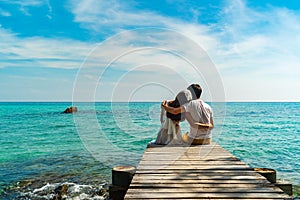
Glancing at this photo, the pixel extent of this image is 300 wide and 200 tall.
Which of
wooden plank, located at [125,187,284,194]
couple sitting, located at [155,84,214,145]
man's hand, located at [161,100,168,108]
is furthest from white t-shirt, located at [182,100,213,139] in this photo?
wooden plank, located at [125,187,284,194]

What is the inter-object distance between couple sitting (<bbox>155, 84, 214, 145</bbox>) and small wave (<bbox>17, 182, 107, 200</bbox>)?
3.24 meters

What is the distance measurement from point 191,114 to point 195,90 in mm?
685

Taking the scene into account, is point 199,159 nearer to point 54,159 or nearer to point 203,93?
point 203,93

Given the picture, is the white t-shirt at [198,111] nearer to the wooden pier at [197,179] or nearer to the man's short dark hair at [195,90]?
the man's short dark hair at [195,90]

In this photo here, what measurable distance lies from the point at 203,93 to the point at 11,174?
916 cm

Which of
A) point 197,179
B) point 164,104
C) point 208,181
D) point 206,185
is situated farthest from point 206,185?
point 164,104

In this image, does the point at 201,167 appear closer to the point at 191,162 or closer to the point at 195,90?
the point at 191,162

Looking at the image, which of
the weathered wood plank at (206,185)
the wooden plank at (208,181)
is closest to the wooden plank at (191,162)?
the wooden plank at (208,181)

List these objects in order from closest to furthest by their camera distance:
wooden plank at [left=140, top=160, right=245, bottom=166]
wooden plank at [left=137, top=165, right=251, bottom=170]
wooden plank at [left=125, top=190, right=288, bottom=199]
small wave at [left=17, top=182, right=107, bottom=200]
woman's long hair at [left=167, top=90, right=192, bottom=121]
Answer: wooden plank at [left=125, top=190, right=288, bottom=199] → wooden plank at [left=137, top=165, right=251, bottom=170] → wooden plank at [left=140, top=160, right=245, bottom=166] → woman's long hair at [left=167, top=90, right=192, bottom=121] → small wave at [left=17, top=182, right=107, bottom=200]

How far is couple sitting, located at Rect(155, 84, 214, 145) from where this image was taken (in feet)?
26.7

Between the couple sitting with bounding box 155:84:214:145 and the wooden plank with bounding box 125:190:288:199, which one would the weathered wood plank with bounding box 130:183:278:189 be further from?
the couple sitting with bounding box 155:84:214:145

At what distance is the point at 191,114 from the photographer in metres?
8.19

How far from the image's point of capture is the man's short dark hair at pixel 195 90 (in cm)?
827

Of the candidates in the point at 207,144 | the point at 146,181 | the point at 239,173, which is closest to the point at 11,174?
the point at 207,144
